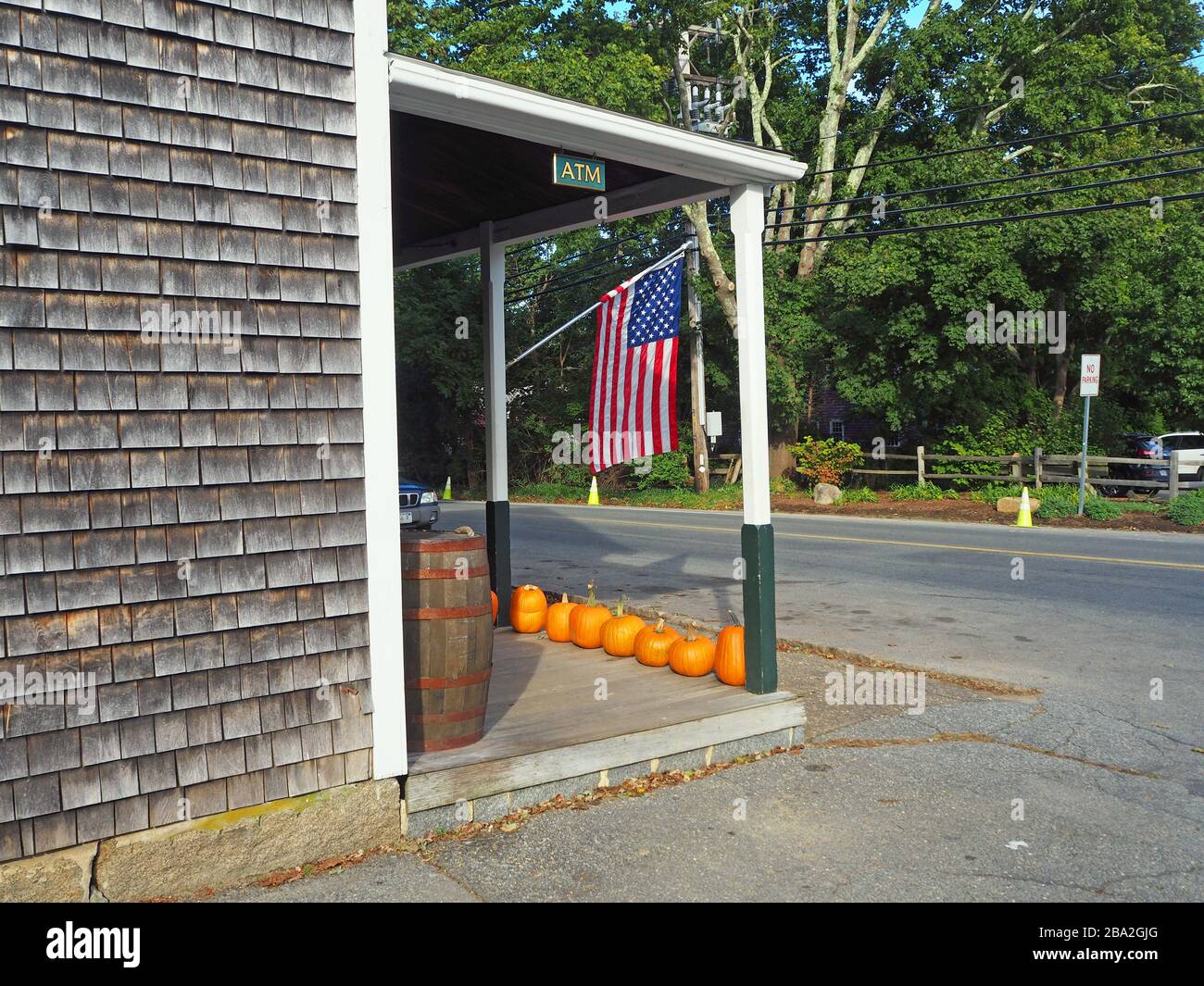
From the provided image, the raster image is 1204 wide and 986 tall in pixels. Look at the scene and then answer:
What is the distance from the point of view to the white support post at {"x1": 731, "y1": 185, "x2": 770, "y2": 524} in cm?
649

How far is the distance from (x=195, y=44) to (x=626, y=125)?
7.77ft

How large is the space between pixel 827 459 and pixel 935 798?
21.7 metres

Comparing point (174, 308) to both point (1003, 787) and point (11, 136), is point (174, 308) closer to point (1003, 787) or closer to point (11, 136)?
point (11, 136)

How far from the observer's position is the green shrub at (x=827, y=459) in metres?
26.5

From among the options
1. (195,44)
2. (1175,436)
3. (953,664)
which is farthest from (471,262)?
(195,44)

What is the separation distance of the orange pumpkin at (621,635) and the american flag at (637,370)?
114cm

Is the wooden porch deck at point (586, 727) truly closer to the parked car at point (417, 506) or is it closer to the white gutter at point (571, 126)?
the white gutter at point (571, 126)

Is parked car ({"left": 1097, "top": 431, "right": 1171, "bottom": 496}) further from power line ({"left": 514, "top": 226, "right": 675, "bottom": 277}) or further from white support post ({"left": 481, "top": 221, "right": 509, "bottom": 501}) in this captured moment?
white support post ({"left": 481, "top": 221, "right": 509, "bottom": 501})

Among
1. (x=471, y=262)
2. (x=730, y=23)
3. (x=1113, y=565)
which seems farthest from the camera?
(x=471, y=262)

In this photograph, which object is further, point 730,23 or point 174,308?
point 730,23

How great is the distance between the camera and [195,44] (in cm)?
426

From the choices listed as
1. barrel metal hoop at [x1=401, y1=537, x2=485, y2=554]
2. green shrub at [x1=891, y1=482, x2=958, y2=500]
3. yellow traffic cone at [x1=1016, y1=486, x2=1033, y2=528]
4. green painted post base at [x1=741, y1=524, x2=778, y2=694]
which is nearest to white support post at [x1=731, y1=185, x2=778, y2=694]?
green painted post base at [x1=741, y1=524, x2=778, y2=694]

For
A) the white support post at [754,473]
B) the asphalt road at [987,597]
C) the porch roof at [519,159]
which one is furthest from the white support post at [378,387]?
the asphalt road at [987,597]

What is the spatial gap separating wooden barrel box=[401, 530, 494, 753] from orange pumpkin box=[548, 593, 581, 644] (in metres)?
2.94
